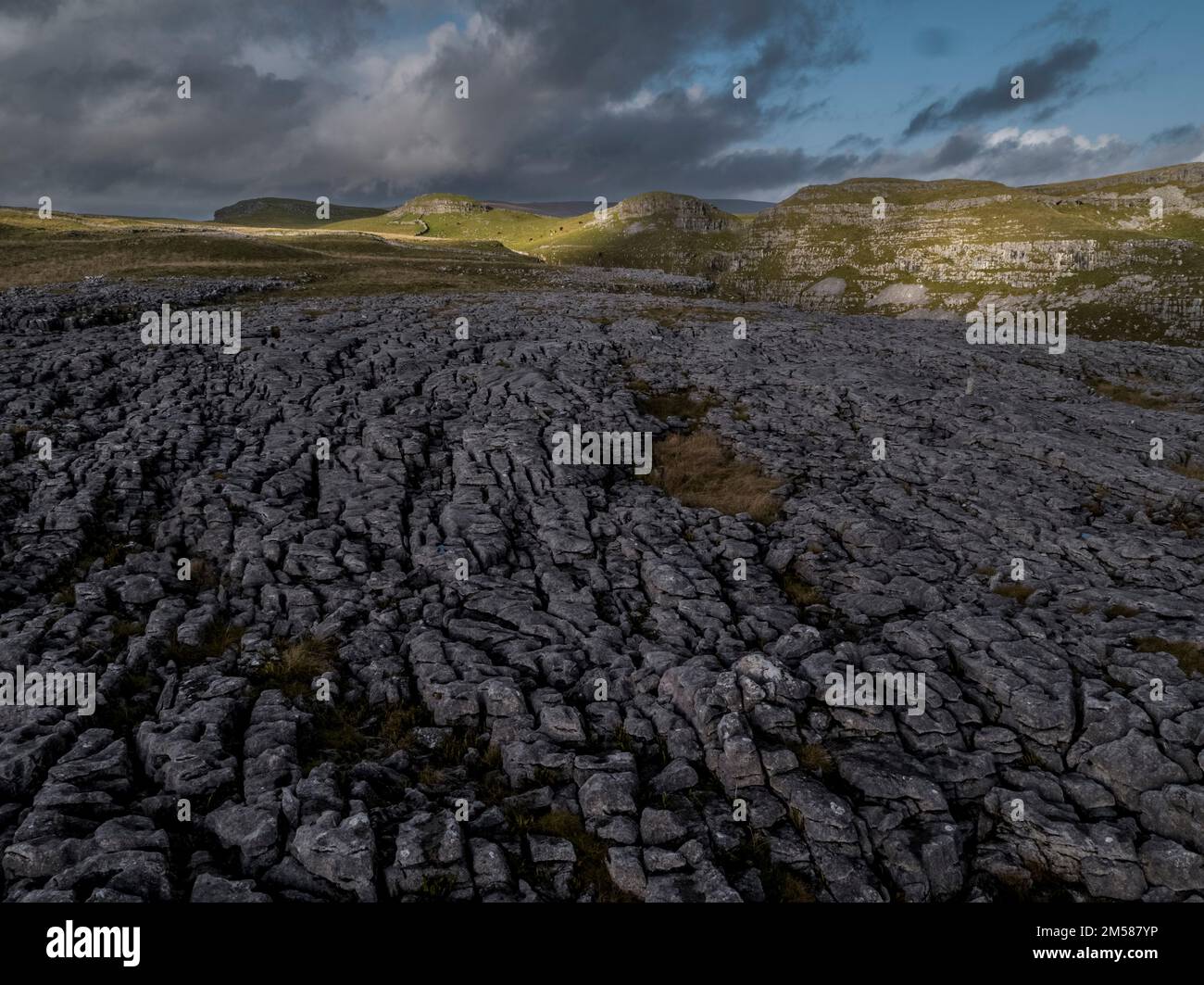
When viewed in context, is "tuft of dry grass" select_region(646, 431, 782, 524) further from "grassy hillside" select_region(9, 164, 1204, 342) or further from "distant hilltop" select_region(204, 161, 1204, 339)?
"distant hilltop" select_region(204, 161, 1204, 339)

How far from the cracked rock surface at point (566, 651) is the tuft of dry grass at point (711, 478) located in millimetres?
1166

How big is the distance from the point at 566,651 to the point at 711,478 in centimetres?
1544

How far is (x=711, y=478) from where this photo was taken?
104 ft

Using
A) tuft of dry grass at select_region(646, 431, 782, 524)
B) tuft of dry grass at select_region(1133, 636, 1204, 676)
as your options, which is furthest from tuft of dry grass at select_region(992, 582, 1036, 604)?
tuft of dry grass at select_region(646, 431, 782, 524)

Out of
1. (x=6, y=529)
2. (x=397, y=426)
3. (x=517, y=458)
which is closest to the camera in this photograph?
(x=6, y=529)

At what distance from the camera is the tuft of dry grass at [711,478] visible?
1119 inches

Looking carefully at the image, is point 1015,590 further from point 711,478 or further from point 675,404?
point 675,404

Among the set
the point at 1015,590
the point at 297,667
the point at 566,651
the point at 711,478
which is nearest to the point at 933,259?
the point at 711,478

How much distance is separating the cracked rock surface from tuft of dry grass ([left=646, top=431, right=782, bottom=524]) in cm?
117

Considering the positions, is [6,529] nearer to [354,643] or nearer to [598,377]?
[354,643]

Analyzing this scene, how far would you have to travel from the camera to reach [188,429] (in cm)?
3170

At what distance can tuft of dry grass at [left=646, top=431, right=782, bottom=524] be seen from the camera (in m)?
28.4

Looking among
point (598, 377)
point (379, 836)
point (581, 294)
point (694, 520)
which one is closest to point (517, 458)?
point (694, 520)

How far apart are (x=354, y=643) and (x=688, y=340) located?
44678 mm
